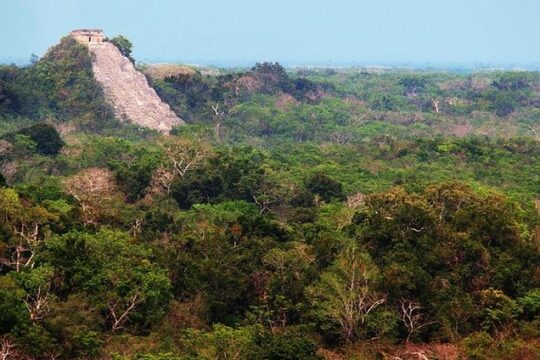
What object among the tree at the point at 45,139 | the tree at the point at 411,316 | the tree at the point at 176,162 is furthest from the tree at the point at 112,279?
the tree at the point at 45,139

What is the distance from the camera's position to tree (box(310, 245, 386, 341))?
20.1 meters

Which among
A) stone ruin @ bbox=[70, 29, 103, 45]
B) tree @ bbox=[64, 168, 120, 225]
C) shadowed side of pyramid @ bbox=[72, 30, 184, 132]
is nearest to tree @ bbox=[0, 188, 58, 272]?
tree @ bbox=[64, 168, 120, 225]

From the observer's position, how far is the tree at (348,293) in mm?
20141

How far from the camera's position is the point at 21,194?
A: 2603 centimetres

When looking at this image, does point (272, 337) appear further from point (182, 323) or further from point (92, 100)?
point (92, 100)

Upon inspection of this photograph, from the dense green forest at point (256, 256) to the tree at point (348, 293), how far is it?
5 cm

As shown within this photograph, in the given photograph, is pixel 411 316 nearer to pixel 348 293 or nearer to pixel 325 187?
pixel 348 293

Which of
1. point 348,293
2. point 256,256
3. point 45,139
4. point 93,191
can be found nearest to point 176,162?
point 93,191

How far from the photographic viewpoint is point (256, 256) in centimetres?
2347

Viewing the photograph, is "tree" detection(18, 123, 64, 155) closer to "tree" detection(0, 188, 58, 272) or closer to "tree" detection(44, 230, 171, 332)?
"tree" detection(0, 188, 58, 272)

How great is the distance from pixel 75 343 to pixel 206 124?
44487 millimetres

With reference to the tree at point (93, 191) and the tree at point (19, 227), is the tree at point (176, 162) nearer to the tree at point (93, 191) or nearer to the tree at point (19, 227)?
the tree at point (93, 191)

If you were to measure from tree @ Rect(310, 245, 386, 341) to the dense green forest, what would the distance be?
0.17 ft

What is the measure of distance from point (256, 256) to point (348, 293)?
12.6 ft
